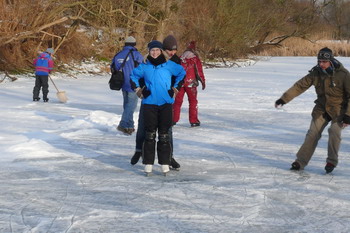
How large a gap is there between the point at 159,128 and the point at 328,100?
1844 mm

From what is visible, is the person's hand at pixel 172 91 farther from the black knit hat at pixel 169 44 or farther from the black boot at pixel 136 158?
the black boot at pixel 136 158

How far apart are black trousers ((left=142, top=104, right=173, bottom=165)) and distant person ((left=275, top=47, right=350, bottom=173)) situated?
4.00 feet

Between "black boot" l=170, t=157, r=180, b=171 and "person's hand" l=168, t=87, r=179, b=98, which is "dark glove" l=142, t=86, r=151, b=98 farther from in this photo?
"black boot" l=170, t=157, r=180, b=171

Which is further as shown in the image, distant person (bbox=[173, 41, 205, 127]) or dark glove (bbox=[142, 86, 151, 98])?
distant person (bbox=[173, 41, 205, 127])

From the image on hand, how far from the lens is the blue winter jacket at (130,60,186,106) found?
5.96m

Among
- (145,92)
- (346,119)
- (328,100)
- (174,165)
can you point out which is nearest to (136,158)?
(174,165)

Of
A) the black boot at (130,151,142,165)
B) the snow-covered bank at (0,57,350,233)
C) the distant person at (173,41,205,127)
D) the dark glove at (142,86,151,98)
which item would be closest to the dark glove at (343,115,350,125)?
the snow-covered bank at (0,57,350,233)

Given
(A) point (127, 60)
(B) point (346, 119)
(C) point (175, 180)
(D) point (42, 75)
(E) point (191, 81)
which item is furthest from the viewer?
(D) point (42, 75)

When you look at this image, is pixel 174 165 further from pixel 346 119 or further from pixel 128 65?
pixel 128 65

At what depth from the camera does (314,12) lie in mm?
43156

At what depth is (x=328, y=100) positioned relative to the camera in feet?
20.3

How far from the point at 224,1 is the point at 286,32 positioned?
34.5ft

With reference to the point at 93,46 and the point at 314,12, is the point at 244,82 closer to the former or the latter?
the point at 93,46

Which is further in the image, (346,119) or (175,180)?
(346,119)
